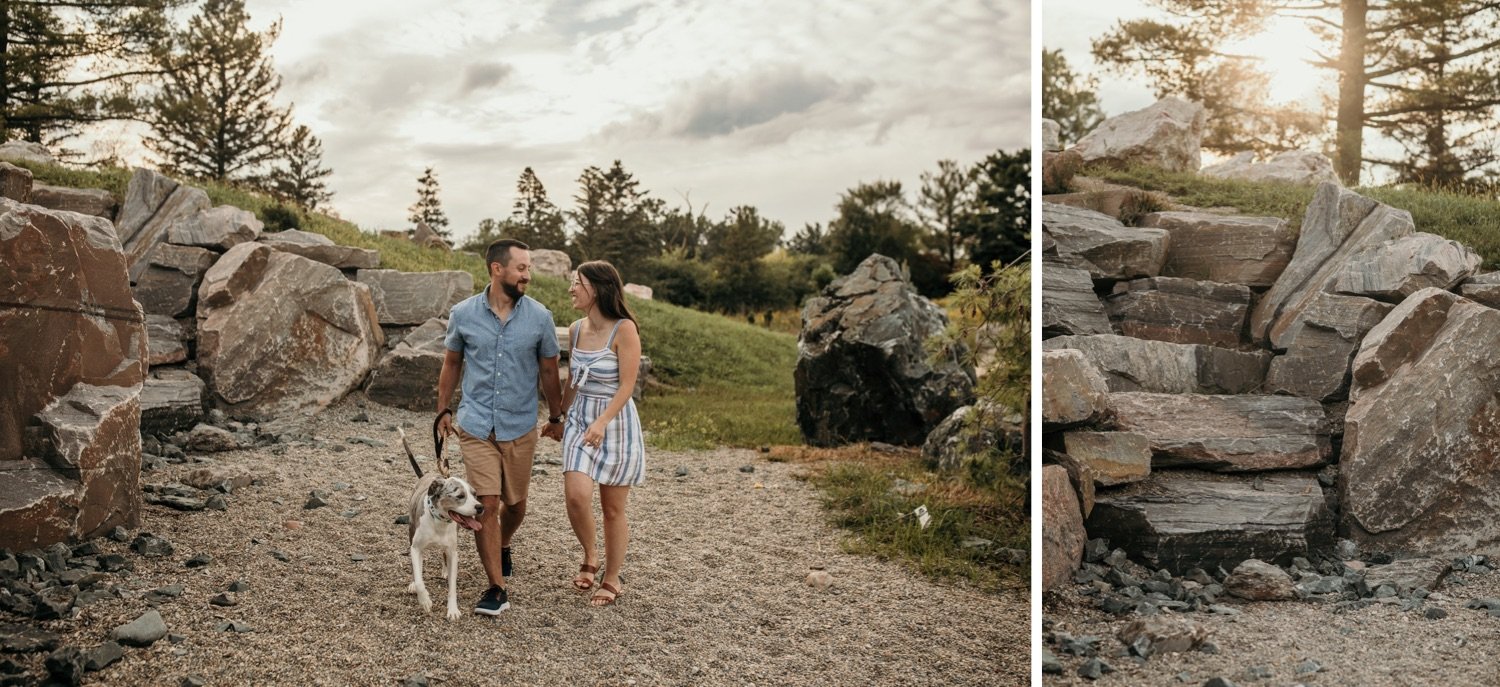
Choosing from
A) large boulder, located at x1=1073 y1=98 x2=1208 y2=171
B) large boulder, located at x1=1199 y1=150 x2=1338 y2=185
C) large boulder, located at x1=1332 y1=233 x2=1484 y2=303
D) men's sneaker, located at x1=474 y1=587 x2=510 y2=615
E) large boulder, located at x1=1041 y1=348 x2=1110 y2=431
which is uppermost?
large boulder, located at x1=1073 y1=98 x2=1208 y2=171

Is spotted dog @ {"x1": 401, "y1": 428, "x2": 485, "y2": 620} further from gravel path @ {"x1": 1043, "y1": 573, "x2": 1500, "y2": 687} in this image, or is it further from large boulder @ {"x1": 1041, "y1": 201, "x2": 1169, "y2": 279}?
large boulder @ {"x1": 1041, "y1": 201, "x2": 1169, "y2": 279}

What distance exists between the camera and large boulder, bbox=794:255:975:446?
8.30 meters

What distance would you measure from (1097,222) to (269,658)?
3.70 meters

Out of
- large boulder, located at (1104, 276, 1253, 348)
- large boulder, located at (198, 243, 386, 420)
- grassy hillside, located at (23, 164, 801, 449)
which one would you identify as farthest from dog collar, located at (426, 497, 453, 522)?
large boulder, located at (198, 243, 386, 420)

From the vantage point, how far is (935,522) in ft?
18.6

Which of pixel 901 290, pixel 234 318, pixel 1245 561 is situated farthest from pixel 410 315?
pixel 1245 561

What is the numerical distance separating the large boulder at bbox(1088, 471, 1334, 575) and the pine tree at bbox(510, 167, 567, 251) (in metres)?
10.8

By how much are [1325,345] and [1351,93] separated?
3.82 ft

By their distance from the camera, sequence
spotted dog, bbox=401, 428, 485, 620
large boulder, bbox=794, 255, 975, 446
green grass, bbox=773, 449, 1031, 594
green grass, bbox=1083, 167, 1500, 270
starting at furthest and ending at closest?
large boulder, bbox=794, 255, 975, 446 < green grass, bbox=773, 449, 1031, 594 < green grass, bbox=1083, 167, 1500, 270 < spotted dog, bbox=401, 428, 485, 620

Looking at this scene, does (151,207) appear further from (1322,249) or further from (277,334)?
(1322,249)

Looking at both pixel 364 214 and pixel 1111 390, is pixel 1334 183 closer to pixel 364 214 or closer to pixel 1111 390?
pixel 1111 390

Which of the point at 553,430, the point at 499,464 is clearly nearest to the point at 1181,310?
the point at 553,430

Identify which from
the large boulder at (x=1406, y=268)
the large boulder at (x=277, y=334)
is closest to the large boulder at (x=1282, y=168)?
the large boulder at (x=1406, y=268)

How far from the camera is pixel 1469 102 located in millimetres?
4078
